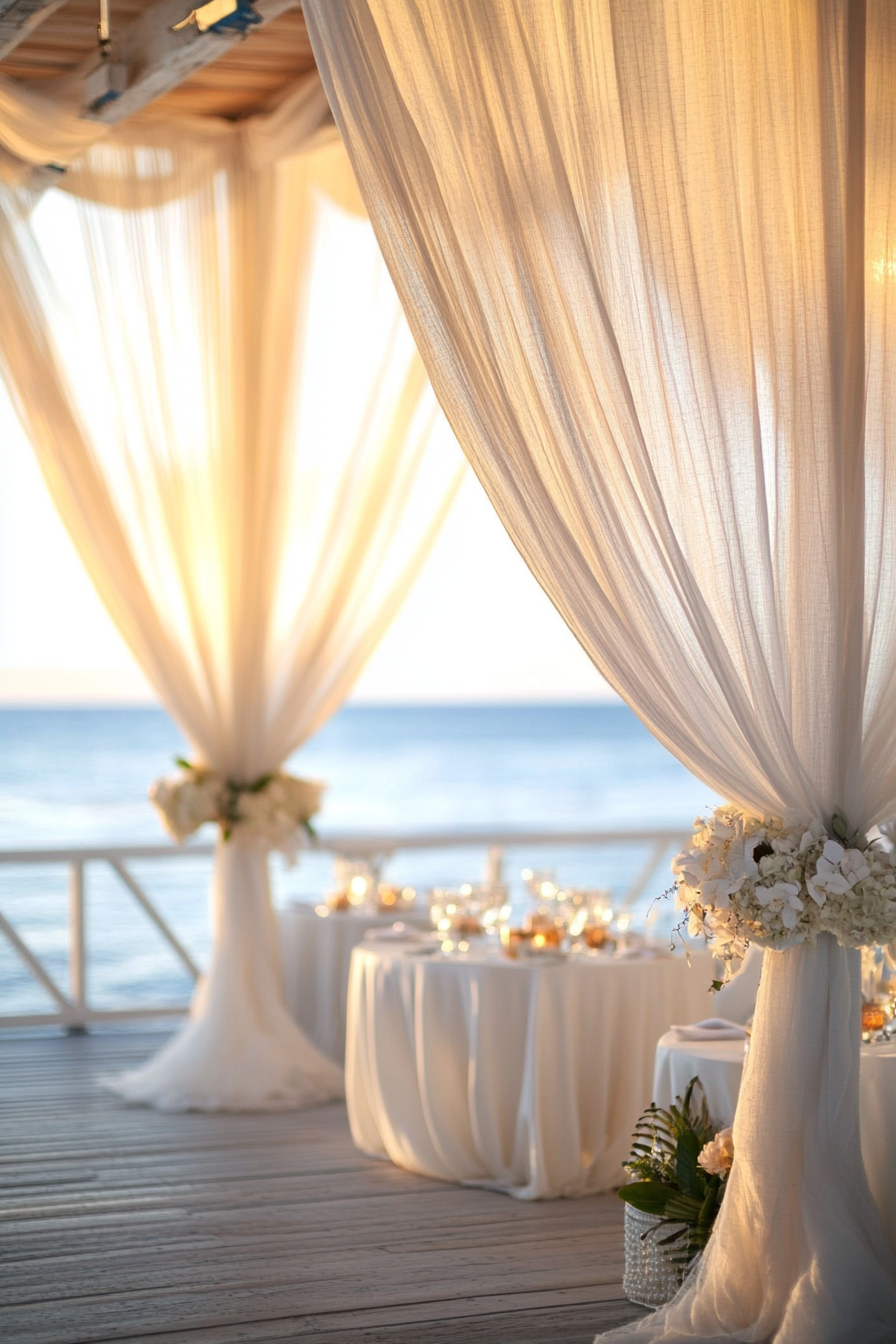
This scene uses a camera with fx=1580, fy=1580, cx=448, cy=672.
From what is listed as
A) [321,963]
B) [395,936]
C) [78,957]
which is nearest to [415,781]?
[78,957]

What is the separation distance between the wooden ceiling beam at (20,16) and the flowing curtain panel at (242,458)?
1.40m

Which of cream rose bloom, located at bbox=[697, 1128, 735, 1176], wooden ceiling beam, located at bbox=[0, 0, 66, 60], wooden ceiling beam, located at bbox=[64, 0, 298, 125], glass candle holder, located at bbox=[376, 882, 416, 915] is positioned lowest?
cream rose bloom, located at bbox=[697, 1128, 735, 1176]

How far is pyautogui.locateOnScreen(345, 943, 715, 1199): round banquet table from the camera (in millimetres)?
5035

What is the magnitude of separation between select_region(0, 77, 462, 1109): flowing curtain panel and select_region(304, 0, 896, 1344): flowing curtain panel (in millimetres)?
2814

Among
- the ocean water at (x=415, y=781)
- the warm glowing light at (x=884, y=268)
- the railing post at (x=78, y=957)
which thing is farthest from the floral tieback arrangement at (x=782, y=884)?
the ocean water at (x=415, y=781)

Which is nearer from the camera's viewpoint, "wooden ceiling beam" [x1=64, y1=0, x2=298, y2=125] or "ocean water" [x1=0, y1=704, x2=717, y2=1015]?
"wooden ceiling beam" [x1=64, y1=0, x2=298, y2=125]

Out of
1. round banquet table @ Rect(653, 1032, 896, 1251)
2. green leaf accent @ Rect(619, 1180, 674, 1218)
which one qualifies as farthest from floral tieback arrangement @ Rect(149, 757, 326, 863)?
green leaf accent @ Rect(619, 1180, 674, 1218)

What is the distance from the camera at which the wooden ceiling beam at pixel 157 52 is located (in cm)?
487

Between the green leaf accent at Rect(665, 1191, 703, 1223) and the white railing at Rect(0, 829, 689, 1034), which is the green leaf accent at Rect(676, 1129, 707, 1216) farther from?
the white railing at Rect(0, 829, 689, 1034)

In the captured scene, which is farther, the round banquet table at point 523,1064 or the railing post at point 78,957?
the railing post at point 78,957

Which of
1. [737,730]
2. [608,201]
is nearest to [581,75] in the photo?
[608,201]

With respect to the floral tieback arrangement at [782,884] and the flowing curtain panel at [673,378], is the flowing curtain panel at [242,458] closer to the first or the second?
the flowing curtain panel at [673,378]

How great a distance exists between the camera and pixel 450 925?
5.73m

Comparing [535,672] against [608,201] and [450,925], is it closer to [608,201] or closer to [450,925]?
[450,925]
